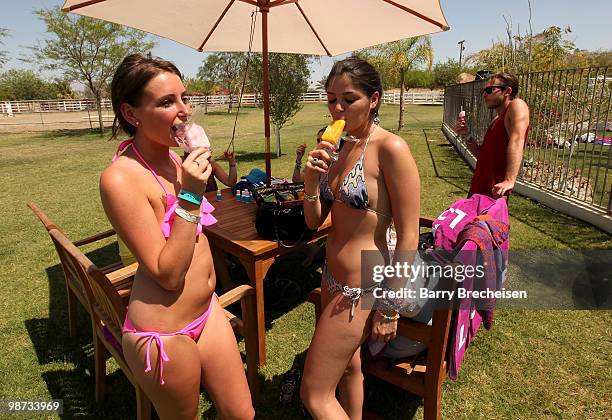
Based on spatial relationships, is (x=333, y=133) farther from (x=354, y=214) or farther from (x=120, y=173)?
(x=120, y=173)

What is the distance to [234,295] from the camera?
2.52m

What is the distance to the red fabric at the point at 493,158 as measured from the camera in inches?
147

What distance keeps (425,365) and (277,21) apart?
433cm

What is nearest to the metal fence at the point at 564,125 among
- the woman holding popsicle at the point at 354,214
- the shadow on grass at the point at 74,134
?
the woman holding popsicle at the point at 354,214

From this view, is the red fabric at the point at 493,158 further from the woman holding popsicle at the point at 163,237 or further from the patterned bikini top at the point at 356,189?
the woman holding popsicle at the point at 163,237

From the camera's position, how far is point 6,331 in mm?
3682

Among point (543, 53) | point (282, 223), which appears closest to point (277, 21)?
point (282, 223)

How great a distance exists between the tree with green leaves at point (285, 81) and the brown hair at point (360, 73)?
11350mm

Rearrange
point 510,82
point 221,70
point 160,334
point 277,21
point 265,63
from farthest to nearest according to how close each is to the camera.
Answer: point 221,70 < point 277,21 < point 265,63 < point 510,82 < point 160,334

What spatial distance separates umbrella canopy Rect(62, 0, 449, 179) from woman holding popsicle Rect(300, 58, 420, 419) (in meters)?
2.33

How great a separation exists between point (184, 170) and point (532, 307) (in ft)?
13.0

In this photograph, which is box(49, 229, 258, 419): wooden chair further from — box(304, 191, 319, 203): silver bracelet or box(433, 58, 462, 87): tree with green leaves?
box(433, 58, 462, 87): tree with green leaves

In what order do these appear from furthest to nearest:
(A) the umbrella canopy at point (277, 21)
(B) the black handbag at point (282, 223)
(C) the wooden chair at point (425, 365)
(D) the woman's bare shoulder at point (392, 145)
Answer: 1. (A) the umbrella canopy at point (277, 21)
2. (B) the black handbag at point (282, 223)
3. (C) the wooden chair at point (425, 365)
4. (D) the woman's bare shoulder at point (392, 145)

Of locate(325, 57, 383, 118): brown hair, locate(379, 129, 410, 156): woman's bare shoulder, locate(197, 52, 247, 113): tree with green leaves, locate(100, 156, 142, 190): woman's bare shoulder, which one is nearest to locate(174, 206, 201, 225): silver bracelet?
locate(100, 156, 142, 190): woman's bare shoulder
